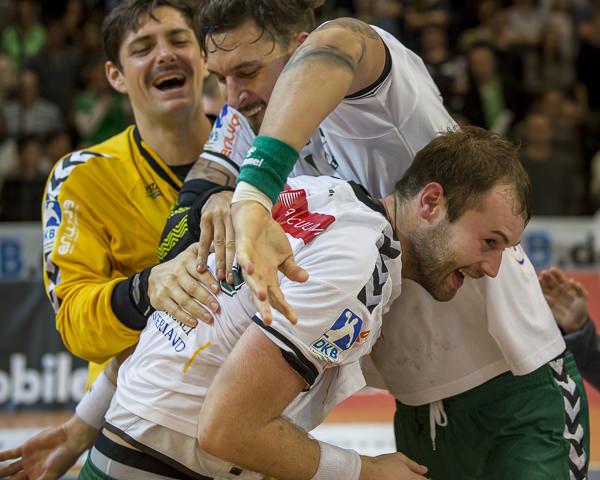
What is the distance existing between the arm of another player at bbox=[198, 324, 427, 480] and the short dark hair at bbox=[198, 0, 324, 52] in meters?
1.11

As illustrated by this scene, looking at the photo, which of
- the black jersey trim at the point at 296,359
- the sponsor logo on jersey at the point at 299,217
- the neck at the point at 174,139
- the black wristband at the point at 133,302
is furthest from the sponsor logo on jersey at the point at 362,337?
the neck at the point at 174,139

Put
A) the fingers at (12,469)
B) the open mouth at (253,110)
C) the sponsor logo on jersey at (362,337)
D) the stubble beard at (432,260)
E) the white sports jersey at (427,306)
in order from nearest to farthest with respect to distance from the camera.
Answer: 1. the sponsor logo on jersey at (362,337)
2. the stubble beard at (432,260)
3. the white sports jersey at (427,306)
4. the open mouth at (253,110)
5. the fingers at (12,469)

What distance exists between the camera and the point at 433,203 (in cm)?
283

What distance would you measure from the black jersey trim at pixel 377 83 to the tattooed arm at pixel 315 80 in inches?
7.1

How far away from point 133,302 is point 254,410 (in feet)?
2.55

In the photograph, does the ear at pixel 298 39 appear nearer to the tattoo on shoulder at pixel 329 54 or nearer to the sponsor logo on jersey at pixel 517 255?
the tattoo on shoulder at pixel 329 54

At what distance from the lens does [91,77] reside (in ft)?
32.7

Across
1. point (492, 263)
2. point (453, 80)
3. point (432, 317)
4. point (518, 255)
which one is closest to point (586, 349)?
point (518, 255)

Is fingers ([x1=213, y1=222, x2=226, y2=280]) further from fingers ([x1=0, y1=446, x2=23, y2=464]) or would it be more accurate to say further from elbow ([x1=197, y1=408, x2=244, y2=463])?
fingers ([x1=0, y1=446, x2=23, y2=464])

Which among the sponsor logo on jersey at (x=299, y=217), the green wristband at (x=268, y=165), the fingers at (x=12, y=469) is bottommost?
the fingers at (x=12, y=469)

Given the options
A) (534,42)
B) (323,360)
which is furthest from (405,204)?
(534,42)

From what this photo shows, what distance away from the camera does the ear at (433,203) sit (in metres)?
2.81

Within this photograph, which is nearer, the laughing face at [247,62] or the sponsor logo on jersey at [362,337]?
the sponsor logo on jersey at [362,337]

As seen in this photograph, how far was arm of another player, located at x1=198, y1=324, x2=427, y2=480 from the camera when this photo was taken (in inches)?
96.0
